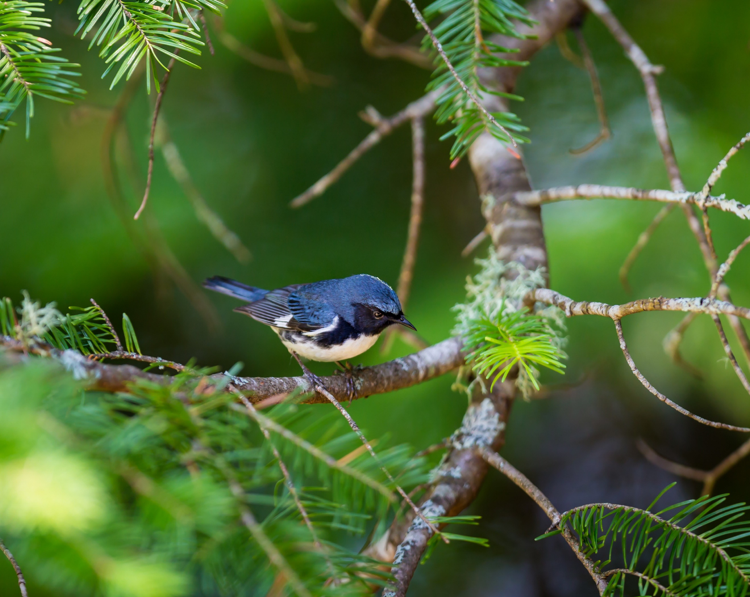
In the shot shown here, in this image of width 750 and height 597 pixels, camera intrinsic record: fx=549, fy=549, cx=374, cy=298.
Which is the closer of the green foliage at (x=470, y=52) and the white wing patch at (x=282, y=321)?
the green foliage at (x=470, y=52)

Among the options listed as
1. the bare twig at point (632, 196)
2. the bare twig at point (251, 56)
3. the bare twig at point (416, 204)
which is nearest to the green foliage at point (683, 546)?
the bare twig at point (632, 196)

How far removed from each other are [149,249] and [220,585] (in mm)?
2531

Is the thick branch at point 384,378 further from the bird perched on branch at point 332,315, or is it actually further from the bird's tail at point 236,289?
the bird's tail at point 236,289

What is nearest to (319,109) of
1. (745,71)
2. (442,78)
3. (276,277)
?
(276,277)

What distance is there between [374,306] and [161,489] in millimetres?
1727

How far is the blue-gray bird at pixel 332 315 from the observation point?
7.63 ft

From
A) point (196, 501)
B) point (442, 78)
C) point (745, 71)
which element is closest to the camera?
point (196, 501)

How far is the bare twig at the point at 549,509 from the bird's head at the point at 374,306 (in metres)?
0.78

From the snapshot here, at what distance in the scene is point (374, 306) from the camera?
2355 millimetres

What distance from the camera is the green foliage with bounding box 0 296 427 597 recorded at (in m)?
0.57

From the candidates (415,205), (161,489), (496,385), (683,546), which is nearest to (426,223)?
(415,205)

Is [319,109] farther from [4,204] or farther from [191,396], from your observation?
[191,396]

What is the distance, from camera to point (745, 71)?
2713mm

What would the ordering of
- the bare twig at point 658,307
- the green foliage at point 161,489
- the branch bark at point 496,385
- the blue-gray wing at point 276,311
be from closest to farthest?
the green foliage at point 161,489 < the bare twig at point 658,307 < the branch bark at point 496,385 < the blue-gray wing at point 276,311
